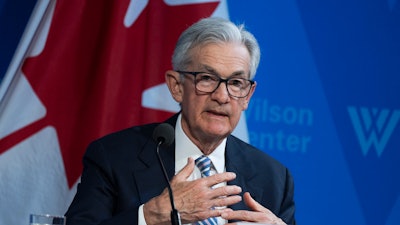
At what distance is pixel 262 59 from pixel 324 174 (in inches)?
24.2

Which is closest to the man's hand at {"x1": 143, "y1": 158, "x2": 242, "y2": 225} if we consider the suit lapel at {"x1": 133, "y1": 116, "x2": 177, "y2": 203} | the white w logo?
the suit lapel at {"x1": 133, "y1": 116, "x2": 177, "y2": 203}

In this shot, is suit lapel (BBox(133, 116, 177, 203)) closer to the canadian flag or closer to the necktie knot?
the necktie knot

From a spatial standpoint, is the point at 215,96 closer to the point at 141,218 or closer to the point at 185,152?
the point at 185,152

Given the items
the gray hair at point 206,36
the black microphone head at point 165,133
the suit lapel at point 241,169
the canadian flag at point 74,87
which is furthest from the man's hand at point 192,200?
the canadian flag at point 74,87

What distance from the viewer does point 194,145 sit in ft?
9.84

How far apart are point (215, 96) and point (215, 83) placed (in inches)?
2.1

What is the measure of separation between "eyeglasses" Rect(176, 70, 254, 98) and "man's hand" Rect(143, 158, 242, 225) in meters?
0.43

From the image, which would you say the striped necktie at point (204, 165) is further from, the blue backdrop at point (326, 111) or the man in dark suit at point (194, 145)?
the blue backdrop at point (326, 111)

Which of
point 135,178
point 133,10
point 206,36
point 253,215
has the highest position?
point 133,10

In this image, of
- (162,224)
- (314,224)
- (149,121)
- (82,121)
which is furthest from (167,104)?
(162,224)

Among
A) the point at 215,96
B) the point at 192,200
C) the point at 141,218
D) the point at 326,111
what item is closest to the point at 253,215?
the point at 192,200

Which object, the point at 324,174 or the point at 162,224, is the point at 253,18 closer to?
the point at 324,174

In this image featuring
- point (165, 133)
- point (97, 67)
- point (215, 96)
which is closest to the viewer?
point (165, 133)

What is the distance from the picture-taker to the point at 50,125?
3457 millimetres
